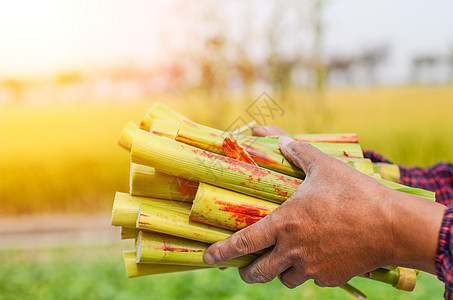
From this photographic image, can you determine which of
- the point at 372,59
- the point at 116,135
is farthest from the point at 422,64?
the point at 116,135

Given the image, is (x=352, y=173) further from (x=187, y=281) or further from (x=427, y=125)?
(x=427, y=125)

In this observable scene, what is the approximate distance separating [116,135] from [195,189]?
3.69 meters

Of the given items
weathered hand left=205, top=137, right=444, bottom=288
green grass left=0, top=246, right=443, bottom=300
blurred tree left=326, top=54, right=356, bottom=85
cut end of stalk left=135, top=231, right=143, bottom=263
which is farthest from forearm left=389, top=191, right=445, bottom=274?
blurred tree left=326, top=54, right=356, bottom=85

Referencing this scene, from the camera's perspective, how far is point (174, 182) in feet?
4.01

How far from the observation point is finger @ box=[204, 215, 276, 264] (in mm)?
1083

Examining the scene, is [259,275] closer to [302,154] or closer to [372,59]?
[302,154]

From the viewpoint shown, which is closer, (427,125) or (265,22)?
(265,22)

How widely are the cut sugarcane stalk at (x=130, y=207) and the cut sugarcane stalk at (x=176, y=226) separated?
1.7 inches

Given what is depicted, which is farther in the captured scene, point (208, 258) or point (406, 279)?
point (406, 279)

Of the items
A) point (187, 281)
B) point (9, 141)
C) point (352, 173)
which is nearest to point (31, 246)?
point (9, 141)

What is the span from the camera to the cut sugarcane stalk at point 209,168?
111cm

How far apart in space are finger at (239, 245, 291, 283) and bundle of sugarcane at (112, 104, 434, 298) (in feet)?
0.16

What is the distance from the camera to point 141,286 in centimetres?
292

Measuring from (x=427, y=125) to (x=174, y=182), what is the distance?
3969mm
